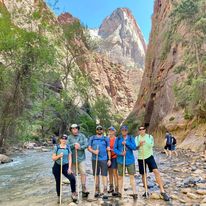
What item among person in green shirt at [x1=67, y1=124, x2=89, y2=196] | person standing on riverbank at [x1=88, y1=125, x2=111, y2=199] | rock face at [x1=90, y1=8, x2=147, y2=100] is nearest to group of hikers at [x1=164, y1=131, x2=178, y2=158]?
person standing on riverbank at [x1=88, y1=125, x2=111, y2=199]

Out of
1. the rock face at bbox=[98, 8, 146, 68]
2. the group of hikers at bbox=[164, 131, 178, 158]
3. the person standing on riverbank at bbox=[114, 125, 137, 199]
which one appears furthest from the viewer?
the rock face at bbox=[98, 8, 146, 68]

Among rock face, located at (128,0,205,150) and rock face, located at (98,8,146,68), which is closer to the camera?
rock face, located at (128,0,205,150)

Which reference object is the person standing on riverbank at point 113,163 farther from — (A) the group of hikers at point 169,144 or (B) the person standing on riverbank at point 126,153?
(A) the group of hikers at point 169,144

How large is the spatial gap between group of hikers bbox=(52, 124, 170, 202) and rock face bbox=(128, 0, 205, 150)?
1350 centimetres

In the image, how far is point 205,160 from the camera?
14742 millimetres

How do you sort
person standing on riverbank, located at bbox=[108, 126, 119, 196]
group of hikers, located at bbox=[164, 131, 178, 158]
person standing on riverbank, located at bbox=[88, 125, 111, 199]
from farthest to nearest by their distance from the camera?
group of hikers, located at bbox=[164, 131, 178, 158] < person standing on riverbank, located at bbox=[108, 126, 119, 196] < person standing on riverbank, located at bbox=[88, 125, 111, 199]

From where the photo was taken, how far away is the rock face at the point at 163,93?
2862 centimetres

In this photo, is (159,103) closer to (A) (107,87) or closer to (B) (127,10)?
(A) (107,87)

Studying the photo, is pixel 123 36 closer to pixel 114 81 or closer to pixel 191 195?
pixel 114 81

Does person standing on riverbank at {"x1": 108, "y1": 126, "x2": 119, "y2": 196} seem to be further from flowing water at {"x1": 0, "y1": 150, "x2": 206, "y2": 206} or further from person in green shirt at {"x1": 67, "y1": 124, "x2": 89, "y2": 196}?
person in green shirt at {"x1": 67, "y1": 124, "x2": 89, "y2": 196}

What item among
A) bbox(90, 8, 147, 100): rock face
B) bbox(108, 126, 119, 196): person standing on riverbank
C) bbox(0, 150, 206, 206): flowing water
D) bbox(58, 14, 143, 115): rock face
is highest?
bbox(90, 8, 147, 100): rock face

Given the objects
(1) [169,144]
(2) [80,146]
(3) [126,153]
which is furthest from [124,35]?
(3) [126,153]

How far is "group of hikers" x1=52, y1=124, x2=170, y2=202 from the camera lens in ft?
25.1

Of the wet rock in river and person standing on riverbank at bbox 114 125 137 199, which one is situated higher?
person standing on riverbank at bbox 114 125 137 199
